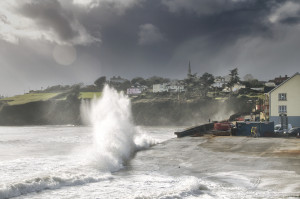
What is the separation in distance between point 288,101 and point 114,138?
31749 mm

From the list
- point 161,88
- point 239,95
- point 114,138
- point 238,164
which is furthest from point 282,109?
point 161,88

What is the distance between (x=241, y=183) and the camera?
11570 millimetres

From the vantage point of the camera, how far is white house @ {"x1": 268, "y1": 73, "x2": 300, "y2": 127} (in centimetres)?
4225

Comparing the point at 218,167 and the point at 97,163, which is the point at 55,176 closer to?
the point at 97,163

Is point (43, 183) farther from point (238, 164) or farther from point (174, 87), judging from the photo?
point (174, 87)

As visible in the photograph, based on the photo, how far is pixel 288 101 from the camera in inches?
1686

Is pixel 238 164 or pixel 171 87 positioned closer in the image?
pixel 238 164

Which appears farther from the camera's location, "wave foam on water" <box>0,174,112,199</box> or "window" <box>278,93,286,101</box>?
"window" <box>278,93,286,101</box>

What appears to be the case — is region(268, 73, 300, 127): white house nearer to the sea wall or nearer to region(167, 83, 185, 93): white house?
the sea wall

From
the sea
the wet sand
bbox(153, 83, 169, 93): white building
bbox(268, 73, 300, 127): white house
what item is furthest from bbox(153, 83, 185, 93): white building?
the sea

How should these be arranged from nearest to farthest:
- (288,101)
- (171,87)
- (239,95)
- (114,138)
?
(114,138) → (288,101) → (239,95) → (171,87)

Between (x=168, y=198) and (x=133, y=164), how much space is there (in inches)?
256

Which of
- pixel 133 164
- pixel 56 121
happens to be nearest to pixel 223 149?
pixel 133 164

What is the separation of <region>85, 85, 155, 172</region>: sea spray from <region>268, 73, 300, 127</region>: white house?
25433 mm
